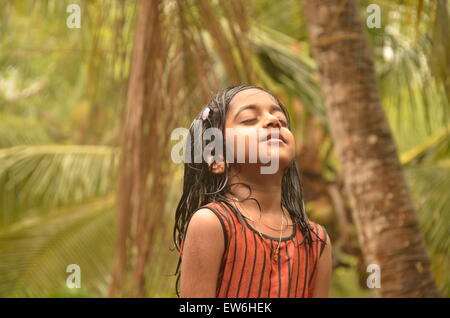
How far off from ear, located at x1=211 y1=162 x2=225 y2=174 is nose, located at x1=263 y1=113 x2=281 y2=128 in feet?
0.64

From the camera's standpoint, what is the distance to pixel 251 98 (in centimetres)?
232

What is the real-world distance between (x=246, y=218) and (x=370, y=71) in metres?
2.38

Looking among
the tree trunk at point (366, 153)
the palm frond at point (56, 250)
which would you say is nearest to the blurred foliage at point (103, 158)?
the palm frond at point (56, 250)

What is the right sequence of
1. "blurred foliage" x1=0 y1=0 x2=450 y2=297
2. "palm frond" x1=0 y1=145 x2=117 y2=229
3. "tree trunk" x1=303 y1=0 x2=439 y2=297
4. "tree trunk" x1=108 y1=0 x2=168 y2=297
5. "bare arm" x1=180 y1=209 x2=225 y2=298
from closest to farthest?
"bare arm" x1=180 y1=209 x2=225 y2=298
"tree trunk" x1=108 y1=0 x2=168 y2=297
"tree trunk" x1=303 y1=0 x2=439 y2=297
"blurred foliage" x1=0 y1=0 x2=450 y2=297
"palm frond" x1=0 y1=145 x2=117 y2=229

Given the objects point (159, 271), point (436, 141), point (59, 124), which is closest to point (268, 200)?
point (159, 271)

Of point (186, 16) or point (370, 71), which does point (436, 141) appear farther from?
point (186, 16)

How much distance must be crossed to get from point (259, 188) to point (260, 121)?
8.2 inches

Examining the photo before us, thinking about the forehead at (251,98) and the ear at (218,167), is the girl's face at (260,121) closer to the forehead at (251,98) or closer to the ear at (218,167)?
the forehead at (251,98)

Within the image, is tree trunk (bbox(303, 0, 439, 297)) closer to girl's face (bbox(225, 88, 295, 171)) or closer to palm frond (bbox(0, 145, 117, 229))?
girl's face (bbox(225, 88, 295, 171))

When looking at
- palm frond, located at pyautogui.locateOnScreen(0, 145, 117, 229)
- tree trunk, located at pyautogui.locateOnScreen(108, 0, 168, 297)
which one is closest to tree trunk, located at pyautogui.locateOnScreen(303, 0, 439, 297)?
tree trunk, located at pyautogui.locateOnScreen(108, 0, 168, 297)

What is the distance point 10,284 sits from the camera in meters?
7.85

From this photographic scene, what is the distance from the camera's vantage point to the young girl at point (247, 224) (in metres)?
2.11

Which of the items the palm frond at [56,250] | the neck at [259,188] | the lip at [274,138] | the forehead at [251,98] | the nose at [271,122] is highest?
the forehead at [251,98]

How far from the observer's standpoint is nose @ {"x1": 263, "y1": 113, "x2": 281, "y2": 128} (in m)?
2.23
